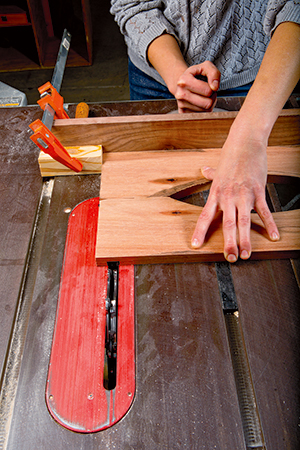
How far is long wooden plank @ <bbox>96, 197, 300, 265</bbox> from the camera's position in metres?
0.88

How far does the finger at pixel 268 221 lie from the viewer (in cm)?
89

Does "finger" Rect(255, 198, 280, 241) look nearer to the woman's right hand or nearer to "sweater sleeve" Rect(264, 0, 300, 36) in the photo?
the woman's right hand

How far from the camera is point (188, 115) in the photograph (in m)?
1.12

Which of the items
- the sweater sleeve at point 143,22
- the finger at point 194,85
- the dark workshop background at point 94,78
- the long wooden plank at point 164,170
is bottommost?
the dark workshop background at point 94,78

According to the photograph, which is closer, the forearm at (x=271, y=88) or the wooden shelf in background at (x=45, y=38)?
the forearm at (x=271, y=88)

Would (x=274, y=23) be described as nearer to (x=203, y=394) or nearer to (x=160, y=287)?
(x=160, y=287)

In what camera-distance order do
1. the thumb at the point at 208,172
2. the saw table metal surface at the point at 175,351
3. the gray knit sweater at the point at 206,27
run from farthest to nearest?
1. the gray knit sweater at the point at 206,27
2. the thumb at the point at 208,172
3. the saw table metal surface at the point at 175,351

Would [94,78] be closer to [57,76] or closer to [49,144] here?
[57,76]

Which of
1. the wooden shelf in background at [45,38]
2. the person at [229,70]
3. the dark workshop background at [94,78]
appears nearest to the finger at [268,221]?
the person at [229,70]

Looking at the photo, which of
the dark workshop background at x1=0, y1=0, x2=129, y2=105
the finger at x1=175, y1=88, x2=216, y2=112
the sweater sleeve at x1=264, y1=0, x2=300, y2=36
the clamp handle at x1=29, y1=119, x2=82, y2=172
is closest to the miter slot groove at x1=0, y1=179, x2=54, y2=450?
the clamp handle at x1=29, y1=119, x2=82, y2=172

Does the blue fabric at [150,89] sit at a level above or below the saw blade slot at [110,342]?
above

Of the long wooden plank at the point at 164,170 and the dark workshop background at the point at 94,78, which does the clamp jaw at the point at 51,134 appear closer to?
the long wooden plank at the point at 164,170

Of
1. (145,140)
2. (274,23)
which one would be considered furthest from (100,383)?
(274,23)

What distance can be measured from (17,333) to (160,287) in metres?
0.39
